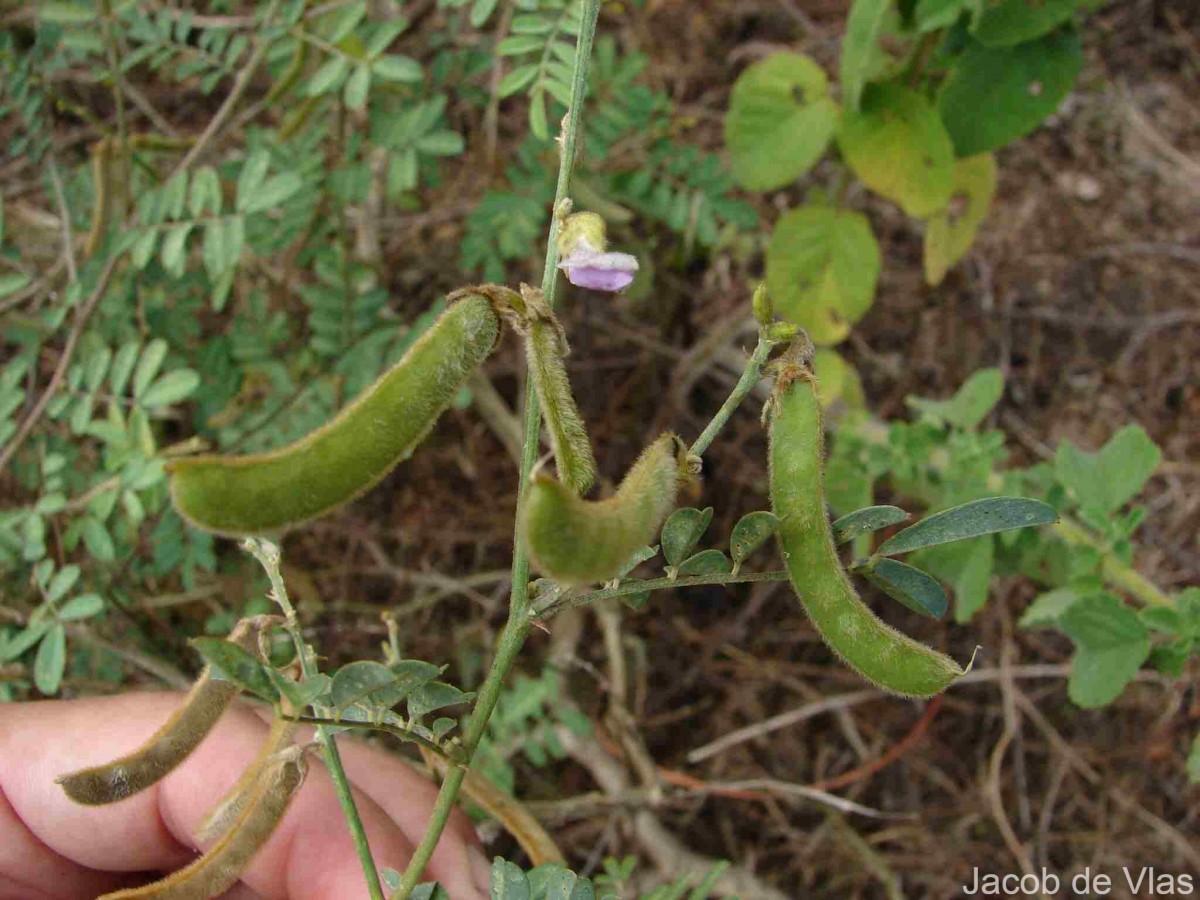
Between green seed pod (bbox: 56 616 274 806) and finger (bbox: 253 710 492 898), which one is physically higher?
green seed pod (bbox: 56 616 274 806)

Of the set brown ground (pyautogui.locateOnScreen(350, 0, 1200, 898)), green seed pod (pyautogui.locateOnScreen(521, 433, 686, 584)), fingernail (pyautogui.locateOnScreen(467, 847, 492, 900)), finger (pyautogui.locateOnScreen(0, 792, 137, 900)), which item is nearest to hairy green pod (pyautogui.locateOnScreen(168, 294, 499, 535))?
green seed pod (pyautogui.locateOnScreen(521, 433, 686, 584))

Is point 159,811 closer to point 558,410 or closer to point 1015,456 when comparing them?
point 558,410

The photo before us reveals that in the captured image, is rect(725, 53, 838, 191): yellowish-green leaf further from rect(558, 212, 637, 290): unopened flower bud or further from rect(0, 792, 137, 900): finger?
rect(0, 792, 137, 900): finger

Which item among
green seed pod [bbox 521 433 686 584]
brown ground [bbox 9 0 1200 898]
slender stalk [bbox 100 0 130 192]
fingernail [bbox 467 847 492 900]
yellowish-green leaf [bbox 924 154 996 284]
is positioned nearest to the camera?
green seed pod [bbox 521 433 686 584]

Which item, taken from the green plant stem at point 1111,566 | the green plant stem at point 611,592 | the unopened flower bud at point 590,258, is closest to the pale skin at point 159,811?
the green plant stem at point 611,592

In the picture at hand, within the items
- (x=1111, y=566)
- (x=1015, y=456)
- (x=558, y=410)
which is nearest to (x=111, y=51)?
(x=558, y=410)

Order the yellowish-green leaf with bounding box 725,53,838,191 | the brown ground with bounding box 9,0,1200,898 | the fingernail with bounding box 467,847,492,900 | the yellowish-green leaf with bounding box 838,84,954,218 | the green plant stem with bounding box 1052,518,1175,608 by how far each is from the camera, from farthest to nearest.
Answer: the brown ground with bounding box 9,0,1200,898
the yellowish-green leaf with bounding box 725,53,838,191
the yellowish-green leaf with bounding box 838,84,954,218
the green plant stem with bounding box 1052,518,1175,608
the fingernail with bounding box 467,847,492,900

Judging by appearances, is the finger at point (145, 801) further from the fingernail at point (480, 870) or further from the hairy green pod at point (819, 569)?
the hairy green pod at point (819, 569)

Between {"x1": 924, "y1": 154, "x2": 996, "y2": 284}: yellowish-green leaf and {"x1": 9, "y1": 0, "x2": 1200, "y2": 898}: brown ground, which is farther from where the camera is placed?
{"x1": 9, "y1": 0, "x2": 1200, "y2": 898}: brown ground
